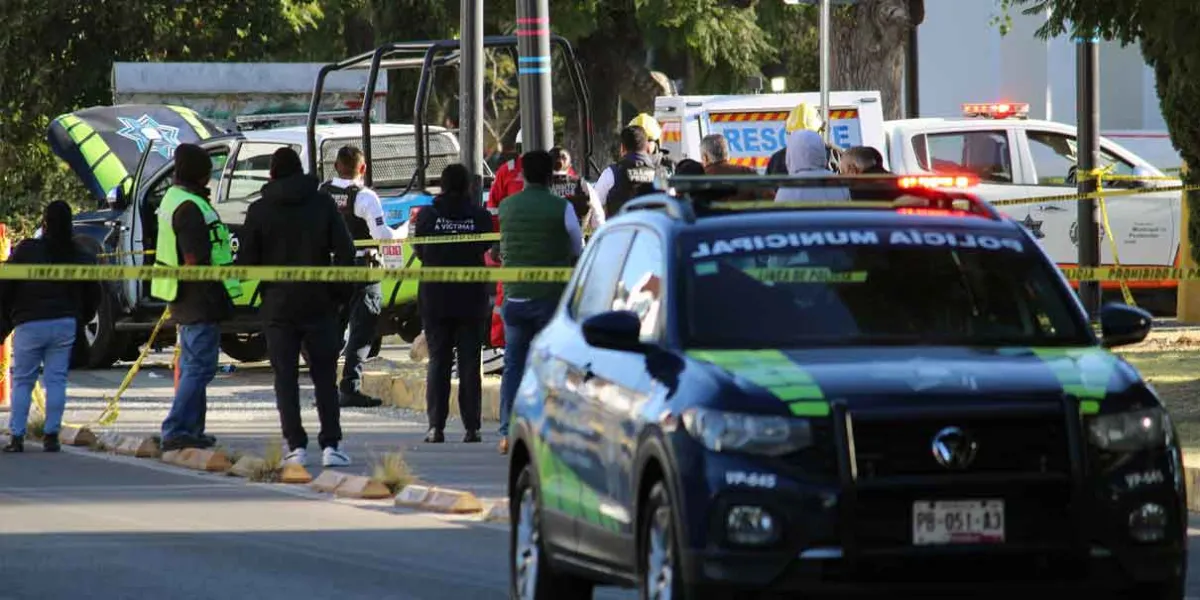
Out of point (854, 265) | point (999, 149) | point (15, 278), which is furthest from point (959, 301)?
point (999, 149)

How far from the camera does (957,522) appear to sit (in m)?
7.45

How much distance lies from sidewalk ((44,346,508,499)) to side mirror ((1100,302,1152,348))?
5.74 m

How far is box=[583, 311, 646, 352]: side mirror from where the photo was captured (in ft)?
27.0

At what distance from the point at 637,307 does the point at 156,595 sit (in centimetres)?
265

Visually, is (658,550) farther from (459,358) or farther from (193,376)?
(459,358)

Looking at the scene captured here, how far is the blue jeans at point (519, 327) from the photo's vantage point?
15438 millimetres

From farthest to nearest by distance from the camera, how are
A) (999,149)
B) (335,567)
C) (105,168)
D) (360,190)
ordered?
1. (105,168)
2. (999,149)
3. (360,190)
4. (335,567)

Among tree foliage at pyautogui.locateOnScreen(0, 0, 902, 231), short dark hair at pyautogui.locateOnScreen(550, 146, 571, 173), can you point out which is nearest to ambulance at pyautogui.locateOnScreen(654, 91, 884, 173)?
short dark hair at pyautogui.locateOnScreen(550, 146, 571, 173)

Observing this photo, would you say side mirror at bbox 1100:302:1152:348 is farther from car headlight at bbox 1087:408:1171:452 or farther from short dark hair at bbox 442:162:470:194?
short dark hair at bbox 442:162:470:194

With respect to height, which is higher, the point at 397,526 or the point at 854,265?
the point at 854,265

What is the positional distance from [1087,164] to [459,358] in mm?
6152

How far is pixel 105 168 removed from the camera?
27.6 m

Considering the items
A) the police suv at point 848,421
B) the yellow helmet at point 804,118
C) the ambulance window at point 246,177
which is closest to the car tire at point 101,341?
the ambulance window at point 246,177

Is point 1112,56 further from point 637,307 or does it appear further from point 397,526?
point 637,307
